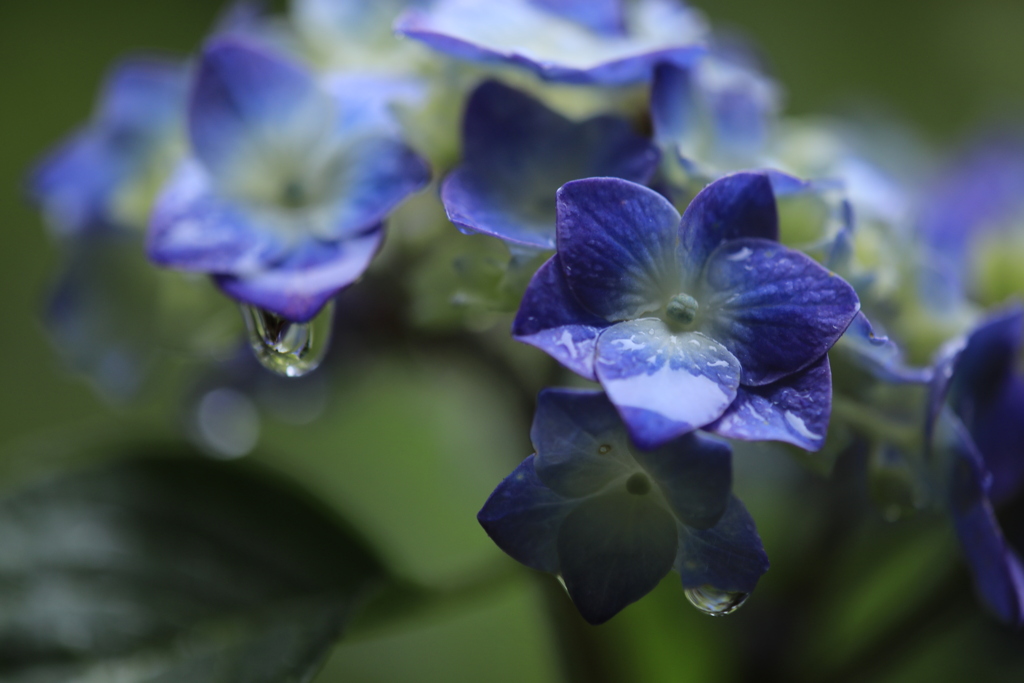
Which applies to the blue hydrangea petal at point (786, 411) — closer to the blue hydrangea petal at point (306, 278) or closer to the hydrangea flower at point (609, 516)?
the hydrangea flower at point (609, 516)

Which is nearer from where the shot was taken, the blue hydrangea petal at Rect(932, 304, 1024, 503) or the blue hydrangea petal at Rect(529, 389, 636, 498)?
the blue hydrangea petal at Rect(529, 389, 636, 498)

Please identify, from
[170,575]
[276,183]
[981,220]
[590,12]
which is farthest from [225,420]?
[981,220]

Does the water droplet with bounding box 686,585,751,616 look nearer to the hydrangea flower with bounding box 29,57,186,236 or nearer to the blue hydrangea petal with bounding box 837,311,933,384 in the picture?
the blue hydrangea petal with bounding box 837,311,933,384

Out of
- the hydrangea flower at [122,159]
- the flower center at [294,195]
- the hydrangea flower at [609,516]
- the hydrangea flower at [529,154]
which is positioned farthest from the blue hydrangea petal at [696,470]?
the hydrangea flower at [122,159]

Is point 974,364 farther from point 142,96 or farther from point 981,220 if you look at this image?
point 142,96

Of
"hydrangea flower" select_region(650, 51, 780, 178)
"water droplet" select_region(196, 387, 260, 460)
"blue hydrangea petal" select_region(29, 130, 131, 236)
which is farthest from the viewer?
"water droplet" select_region(196, 387, 260, 460)

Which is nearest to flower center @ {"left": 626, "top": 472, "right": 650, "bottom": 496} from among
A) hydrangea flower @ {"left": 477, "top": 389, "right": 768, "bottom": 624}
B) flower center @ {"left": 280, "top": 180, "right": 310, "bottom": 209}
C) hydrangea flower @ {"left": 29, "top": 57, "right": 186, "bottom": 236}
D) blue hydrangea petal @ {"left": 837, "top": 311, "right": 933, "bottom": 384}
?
hydrangea flower @ {"left": 477, "top": 389, "right": 768, "bottom": 624}

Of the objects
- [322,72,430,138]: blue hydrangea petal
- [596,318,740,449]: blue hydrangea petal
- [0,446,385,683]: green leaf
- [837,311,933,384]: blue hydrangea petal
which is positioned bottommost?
[0,446,385,683]: green leaf
